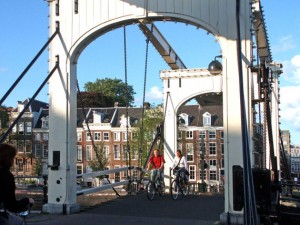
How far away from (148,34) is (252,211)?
8.31 m

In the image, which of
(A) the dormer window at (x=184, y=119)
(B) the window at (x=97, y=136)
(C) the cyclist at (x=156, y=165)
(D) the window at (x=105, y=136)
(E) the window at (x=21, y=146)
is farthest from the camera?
(B) the window at (x=97, y=136)

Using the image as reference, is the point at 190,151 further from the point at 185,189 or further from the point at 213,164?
the point at 185,189

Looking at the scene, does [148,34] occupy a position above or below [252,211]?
above

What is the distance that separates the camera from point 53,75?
34.2 ft

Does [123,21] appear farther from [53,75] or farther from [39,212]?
[39,212]

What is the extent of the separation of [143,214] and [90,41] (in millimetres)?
3980

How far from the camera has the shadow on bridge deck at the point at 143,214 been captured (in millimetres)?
8906

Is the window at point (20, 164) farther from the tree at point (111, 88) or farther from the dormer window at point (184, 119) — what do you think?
the dormer window at point (184, 119)

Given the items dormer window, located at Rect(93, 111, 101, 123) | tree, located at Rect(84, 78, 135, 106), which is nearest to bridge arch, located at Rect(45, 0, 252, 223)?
dormer window, located at Rect(93, 111, 101, 123)

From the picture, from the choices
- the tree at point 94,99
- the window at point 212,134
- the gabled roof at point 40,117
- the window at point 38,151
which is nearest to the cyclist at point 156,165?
the window at point 212,134

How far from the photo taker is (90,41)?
10.5m

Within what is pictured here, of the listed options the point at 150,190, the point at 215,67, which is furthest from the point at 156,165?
the point at 215,67

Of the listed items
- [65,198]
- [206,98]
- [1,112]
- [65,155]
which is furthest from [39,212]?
[1,112]

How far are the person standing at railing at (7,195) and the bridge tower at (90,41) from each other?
16.8 feet
